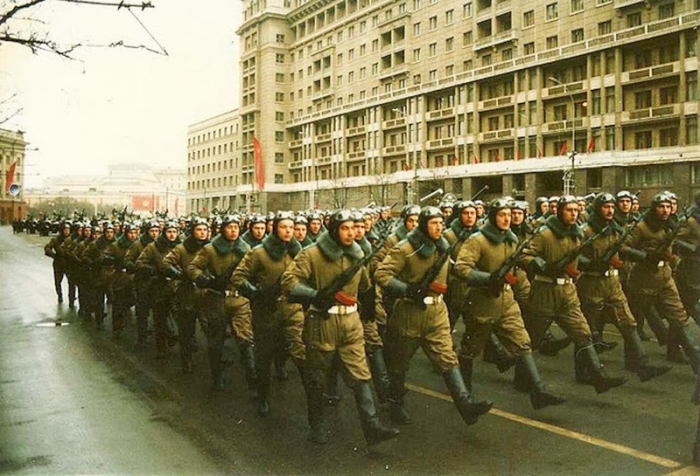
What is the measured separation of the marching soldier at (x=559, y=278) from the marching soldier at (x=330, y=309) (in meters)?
2.48

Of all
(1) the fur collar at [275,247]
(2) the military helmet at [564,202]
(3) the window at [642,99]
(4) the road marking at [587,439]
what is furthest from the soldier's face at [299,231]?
(3) the window at [642,99]

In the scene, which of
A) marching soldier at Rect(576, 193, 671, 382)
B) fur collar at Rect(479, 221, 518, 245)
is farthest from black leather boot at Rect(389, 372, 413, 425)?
marching soldier at Rect(576, 193, 671, 382)

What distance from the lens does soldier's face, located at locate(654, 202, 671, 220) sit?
9188mm

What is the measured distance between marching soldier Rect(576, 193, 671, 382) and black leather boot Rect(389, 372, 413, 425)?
9.97 feet

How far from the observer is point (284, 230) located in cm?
788

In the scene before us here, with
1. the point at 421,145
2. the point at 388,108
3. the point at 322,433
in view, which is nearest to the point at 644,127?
the point at 421,145

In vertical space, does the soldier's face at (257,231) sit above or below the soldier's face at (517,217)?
below

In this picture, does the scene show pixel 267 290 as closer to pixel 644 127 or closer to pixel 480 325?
pixel 480 325

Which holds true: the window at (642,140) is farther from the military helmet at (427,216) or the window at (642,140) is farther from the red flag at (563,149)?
the military helmet at (427,216)

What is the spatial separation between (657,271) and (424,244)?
3803mm

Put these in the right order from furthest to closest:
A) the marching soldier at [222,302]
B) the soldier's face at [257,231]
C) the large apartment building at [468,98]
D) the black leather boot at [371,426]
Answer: the large apartment building at [468,98]
the soldier's face at [257,231]
the marching soldier at [222,302]
the black leather boot at [371,426]

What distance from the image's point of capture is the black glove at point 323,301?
20.4 feet

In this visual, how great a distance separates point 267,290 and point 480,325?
7.34 ft

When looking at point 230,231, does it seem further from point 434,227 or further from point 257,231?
point 434,227
